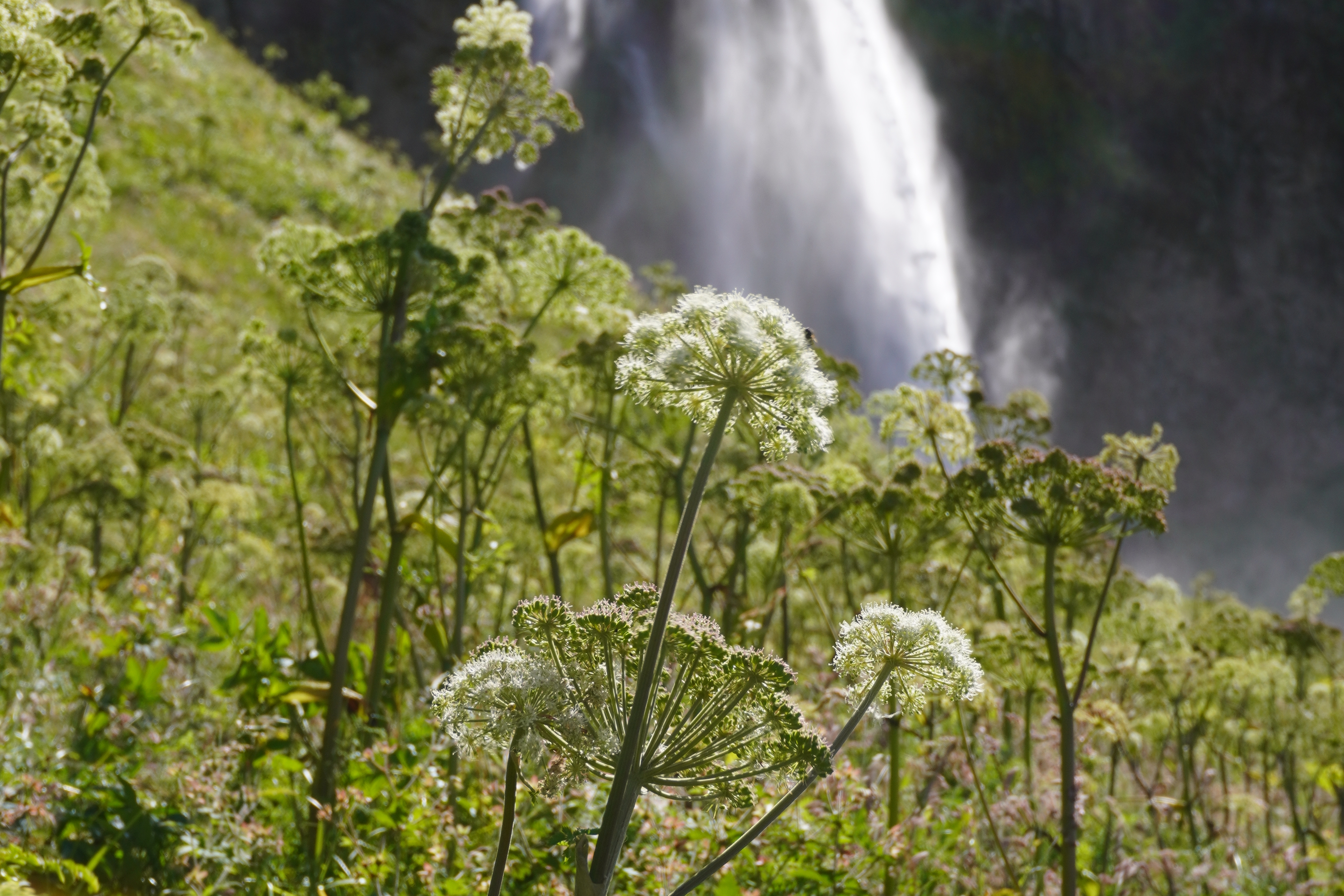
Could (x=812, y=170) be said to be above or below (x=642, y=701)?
above

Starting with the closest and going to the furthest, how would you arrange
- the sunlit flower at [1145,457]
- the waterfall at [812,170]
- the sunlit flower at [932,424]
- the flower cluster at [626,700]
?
the flower cluster at [626,700] → the sunlit flower at [1145,457] → the sunlit flower at [932,424] → the waterfall at [812,170]

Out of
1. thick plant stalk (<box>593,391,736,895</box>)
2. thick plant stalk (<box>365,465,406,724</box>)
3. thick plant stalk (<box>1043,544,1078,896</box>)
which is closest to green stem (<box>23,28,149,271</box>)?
thick plant stalk (<box>365,465,406,724</box>)

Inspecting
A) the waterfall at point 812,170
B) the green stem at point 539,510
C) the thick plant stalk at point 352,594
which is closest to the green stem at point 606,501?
the green stem at point 539,510

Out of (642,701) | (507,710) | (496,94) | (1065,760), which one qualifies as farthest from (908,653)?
(496,94)

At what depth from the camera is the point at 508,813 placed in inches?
48.3

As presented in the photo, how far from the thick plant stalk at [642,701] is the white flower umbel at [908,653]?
33 cm

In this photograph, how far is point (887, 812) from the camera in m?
2.74

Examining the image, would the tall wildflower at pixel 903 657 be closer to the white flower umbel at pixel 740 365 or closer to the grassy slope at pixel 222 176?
the white flower umbel at pixel 740 365

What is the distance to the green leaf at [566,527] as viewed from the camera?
10.2ft

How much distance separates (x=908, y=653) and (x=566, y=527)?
198cm

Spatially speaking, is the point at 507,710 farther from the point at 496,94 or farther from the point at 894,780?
the point at 496,94

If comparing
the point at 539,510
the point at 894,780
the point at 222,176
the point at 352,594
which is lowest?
the point at 894,780

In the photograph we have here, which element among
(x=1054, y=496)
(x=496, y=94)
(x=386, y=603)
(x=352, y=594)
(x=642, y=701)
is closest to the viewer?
(x=642, y=701)

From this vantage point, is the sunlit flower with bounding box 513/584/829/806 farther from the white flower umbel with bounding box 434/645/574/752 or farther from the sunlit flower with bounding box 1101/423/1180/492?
the sunlit flower with bounding box 1101/423/1180/492
